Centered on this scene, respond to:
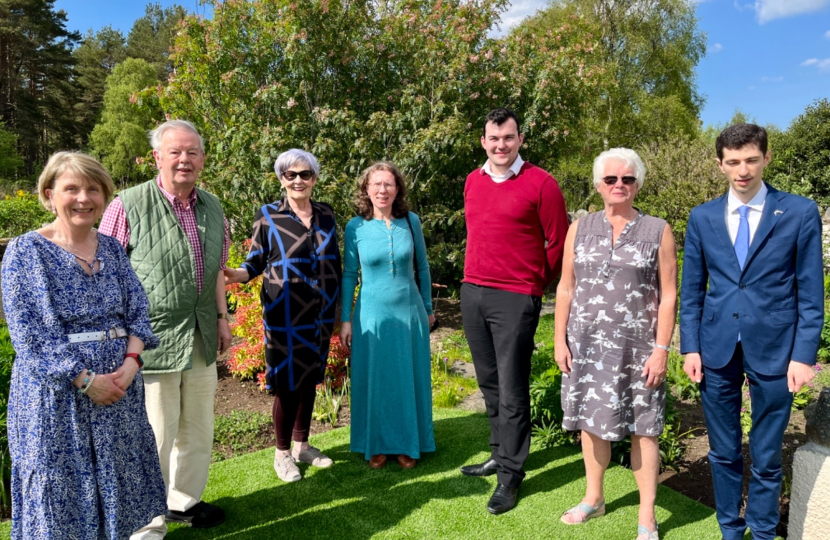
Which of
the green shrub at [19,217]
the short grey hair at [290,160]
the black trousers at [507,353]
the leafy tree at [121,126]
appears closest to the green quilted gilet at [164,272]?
the short grey hair at [290,160]

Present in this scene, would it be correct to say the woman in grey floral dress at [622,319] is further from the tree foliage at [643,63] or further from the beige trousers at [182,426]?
the tree foliage at [643,63]

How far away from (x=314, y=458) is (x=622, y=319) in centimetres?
230

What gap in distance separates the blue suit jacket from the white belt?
2.68 m

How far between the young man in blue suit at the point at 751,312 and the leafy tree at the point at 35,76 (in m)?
33.0

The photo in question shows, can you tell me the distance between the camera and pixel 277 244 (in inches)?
137

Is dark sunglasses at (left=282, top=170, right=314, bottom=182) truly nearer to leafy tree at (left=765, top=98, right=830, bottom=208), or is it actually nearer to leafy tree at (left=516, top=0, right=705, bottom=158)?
leafy tree at (left=765, top=98, right=830, bottom=208)

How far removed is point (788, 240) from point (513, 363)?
1509 millimetres

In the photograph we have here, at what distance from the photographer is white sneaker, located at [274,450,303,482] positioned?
374 centimetres

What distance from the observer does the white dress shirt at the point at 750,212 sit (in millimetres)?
2646

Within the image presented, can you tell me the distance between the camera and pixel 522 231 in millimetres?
3311

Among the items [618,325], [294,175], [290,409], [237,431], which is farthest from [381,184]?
[237,431]

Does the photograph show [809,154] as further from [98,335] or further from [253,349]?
[98,335]

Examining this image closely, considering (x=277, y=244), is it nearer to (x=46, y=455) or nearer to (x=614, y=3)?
(x=46, y=455)

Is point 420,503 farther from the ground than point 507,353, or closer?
closer
